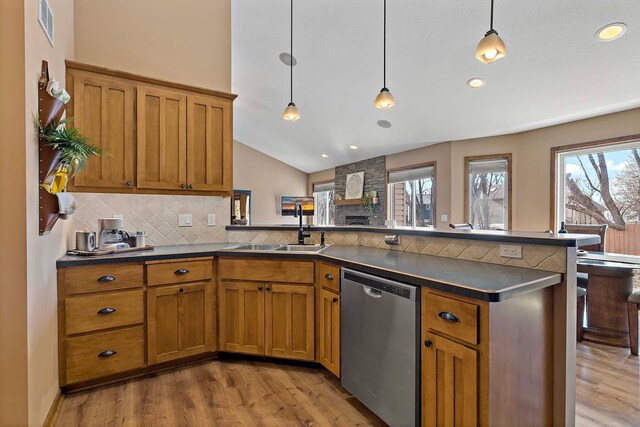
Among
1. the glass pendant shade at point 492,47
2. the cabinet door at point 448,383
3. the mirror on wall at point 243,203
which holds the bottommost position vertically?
the cabinet door at point 448,383

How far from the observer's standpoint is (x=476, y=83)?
4.05m

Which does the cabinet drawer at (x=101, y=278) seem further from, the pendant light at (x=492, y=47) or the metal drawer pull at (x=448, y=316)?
the pendant light at (x=492, y=47)

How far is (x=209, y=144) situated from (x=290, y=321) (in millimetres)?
1749

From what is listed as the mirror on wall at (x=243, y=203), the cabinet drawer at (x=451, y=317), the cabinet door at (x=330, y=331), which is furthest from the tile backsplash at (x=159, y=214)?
the mirror on wall at (x=243, y=203)

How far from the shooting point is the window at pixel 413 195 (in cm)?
640

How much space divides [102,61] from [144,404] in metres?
2.74

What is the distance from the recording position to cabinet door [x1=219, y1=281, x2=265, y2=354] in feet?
8.30

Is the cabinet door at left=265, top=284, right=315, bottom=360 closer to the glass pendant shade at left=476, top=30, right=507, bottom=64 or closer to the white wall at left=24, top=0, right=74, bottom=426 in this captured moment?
the white wall at left=24, top=0, right=74, bottom=426

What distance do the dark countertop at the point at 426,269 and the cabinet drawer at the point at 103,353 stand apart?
1.71 feet

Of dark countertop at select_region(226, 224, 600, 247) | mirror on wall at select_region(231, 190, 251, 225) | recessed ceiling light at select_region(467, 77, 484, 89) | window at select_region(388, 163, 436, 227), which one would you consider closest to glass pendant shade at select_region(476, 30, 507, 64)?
dark countertop at select_region(226, 224, 600, 247)

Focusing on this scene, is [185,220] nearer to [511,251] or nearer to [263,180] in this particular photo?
[511,251]

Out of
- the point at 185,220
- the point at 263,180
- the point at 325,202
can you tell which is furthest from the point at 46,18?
the point at 325,202

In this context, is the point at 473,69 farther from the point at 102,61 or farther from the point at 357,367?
the point at 102,61

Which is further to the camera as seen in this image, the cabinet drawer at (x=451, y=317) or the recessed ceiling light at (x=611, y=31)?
the recessed ceiling light at (x=611, y=31)
